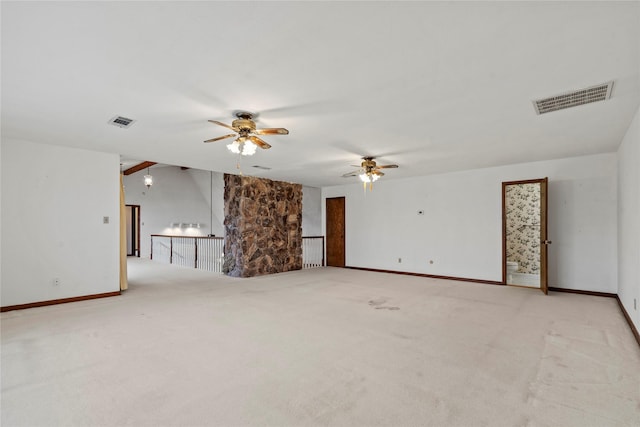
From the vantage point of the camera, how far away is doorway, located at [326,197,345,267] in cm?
903

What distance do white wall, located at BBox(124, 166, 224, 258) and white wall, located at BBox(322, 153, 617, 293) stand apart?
5.28 meters

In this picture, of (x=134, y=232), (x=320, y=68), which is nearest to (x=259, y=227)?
(x=320, y=68)

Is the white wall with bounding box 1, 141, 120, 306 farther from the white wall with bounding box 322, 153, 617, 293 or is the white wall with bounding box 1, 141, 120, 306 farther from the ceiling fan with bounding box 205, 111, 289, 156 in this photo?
the white wall with bounding box 322, 153, 617, 293

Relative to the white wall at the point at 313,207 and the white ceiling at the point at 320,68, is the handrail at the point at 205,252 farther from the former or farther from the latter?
the white ceiling at the point at 320,68

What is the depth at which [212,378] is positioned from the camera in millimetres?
2396

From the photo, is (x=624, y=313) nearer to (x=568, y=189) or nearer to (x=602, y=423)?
(x=568, y=189)

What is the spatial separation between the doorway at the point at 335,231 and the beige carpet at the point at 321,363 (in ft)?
13.7

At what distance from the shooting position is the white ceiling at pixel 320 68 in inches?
70.8

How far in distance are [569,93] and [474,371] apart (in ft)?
8.72

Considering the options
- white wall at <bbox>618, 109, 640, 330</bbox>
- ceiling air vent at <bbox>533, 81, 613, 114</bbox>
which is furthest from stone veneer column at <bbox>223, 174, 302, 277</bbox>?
white wall at <bbox>618, 109, 640, 330</bbox>

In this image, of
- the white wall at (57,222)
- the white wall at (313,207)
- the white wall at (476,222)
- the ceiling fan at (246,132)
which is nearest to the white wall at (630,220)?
the white wall at (476,222)

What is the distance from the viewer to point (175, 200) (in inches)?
483

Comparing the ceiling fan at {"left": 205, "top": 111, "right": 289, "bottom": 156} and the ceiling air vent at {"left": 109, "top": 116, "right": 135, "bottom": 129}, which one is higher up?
the ceiling air vent at {"left": 109, "top": 116, "right": 135, "bottom": 129}

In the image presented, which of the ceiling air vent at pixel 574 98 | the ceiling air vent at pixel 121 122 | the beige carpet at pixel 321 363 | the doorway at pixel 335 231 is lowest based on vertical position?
the beige carpet at pixel 321 363
